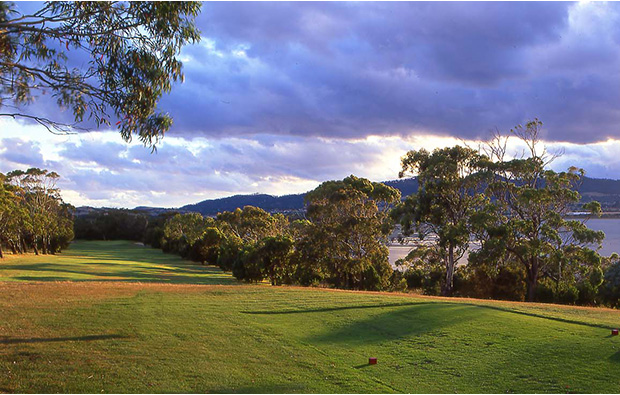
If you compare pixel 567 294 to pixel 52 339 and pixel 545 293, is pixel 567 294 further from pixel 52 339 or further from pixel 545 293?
pixel 52 339

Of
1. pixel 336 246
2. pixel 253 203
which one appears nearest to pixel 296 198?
pixel 253 203

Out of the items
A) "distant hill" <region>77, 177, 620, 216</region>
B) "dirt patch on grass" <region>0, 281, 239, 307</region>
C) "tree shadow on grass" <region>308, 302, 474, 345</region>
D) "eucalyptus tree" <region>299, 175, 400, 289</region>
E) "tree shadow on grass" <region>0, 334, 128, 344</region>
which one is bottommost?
"dirt patch on grass" <region>0, 281, 239, 307</region>

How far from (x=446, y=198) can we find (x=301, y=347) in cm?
2975

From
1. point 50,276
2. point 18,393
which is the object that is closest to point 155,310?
point 18,393

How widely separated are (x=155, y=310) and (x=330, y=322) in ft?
22.3

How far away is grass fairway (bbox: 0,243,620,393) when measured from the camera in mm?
10438

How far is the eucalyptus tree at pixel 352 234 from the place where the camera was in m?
43.4

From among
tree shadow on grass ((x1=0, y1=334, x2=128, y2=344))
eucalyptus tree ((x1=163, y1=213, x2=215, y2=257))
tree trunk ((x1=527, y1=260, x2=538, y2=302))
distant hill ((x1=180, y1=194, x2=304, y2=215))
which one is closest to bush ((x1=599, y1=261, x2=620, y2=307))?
tree trunk ((x1=527, y1=260, x2=538, y2=302))

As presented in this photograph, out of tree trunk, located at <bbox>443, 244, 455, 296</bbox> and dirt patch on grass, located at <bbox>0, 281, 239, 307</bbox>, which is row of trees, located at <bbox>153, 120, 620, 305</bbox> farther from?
dirt patch on grass, located at <bbox>0, 281, 239, 307</bbox>

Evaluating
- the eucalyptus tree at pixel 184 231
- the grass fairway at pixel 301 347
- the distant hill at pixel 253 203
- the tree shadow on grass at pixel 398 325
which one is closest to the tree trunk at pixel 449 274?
the grass fairway at pixel 301 347

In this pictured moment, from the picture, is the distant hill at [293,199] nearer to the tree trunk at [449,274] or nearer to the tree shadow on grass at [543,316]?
the tree trunk at [449,274]

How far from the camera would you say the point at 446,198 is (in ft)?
133

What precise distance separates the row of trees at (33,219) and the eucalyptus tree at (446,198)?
47350 mm

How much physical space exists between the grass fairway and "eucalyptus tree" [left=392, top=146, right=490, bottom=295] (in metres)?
20.2
